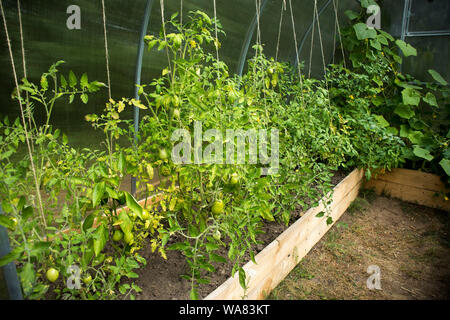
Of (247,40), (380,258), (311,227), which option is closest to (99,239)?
(311,227)

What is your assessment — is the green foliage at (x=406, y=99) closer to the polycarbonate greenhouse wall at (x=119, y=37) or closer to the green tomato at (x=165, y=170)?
the polycarbonate greenhouse wall at (x=119, y=37)

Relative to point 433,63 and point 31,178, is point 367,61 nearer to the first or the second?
point 433,63

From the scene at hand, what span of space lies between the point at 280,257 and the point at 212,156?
0.99 meters

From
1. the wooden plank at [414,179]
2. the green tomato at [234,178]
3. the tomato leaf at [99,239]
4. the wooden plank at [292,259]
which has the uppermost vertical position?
the green tomato at [234,178]

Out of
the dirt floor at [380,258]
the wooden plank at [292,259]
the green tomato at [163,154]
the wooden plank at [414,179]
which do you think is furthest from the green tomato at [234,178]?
the wooden plank at [414,179]

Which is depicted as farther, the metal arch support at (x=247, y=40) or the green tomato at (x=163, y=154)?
the metal arch support at (x=247, y=40)

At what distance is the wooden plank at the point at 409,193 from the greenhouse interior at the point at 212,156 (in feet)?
0.06

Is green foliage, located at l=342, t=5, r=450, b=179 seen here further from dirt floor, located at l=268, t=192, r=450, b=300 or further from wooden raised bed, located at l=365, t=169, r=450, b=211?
dirt floor, located at l=268, t=192, r=450, b=300

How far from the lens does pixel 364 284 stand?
213cm

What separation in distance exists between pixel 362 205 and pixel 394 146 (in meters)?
0.71

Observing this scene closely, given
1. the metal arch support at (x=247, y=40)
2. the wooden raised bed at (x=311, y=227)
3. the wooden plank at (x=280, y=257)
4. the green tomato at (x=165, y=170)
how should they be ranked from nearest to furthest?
the green tomato at (x=165, y=170), the wooden plank at (x=280, y=257), the wooden raised bed at (x=311, y=227), the metal arch support at (x=247, y=40)

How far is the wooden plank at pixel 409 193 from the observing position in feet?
11.0

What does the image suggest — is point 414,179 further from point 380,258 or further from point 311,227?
point 311,227

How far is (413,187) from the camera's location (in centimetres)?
347
